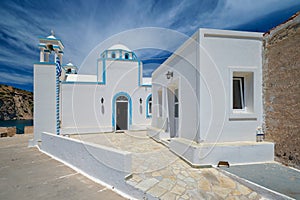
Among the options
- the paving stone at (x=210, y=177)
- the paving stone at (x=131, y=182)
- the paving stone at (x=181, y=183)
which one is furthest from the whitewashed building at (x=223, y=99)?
the paving stone at (x=131, y=182)

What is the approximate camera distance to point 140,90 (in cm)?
1359

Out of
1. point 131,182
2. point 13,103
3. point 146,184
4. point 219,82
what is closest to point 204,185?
point 146,184

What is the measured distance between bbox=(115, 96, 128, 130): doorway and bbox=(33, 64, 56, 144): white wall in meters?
5.15

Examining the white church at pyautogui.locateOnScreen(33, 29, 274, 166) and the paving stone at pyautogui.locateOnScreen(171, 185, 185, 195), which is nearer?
the paving stone at pyautogui.locateOnScreen(171, 185, 185, 195)

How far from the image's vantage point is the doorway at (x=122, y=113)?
1331cm

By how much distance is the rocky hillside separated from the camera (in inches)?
3238

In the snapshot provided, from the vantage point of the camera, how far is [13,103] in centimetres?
8494

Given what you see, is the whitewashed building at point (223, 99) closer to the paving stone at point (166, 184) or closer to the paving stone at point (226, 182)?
the paving stone at point (226, 182)

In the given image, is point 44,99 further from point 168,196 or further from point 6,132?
point 168,196

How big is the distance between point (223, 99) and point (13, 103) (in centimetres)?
11123

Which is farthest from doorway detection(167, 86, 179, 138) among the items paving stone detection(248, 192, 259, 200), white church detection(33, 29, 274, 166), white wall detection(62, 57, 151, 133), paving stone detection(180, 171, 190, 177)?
white wall detection(62, 57, 151, 133)

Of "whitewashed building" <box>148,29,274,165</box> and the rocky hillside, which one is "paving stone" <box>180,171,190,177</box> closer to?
"whitewashed building" <box>148,29,274,165</box>

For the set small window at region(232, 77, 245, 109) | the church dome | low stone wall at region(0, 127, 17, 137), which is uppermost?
the church dome

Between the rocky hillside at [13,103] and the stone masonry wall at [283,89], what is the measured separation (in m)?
111
